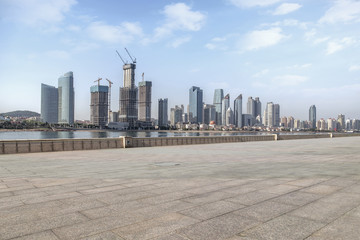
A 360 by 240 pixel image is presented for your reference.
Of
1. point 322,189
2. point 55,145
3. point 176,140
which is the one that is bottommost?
point 322,189

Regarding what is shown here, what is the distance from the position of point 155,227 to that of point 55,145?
2034 cm

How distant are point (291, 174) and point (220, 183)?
3818 millimetres

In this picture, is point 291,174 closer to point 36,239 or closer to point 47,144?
point 36,239

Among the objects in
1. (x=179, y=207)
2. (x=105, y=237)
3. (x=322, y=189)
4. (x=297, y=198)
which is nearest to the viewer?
(x=105, y=237)

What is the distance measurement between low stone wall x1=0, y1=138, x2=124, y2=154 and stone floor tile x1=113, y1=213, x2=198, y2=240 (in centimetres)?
1959

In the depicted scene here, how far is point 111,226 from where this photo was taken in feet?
17.3

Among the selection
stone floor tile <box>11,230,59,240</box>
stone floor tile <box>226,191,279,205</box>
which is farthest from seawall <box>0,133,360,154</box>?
stone floor tile <box>226,191,279,205</box>

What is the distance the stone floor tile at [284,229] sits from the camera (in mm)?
4824

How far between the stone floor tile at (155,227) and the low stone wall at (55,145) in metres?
19.6

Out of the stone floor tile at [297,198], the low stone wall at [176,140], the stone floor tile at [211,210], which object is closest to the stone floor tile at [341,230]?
the stone floor tile at [297,198]

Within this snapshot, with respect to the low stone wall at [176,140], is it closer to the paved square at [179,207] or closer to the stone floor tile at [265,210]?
the paved square at [179,207]

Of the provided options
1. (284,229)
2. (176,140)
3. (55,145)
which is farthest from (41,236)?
(176,140)

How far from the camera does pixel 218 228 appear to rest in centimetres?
519

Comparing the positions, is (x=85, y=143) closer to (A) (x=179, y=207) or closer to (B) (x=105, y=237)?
(A) (x=179, y=207)
